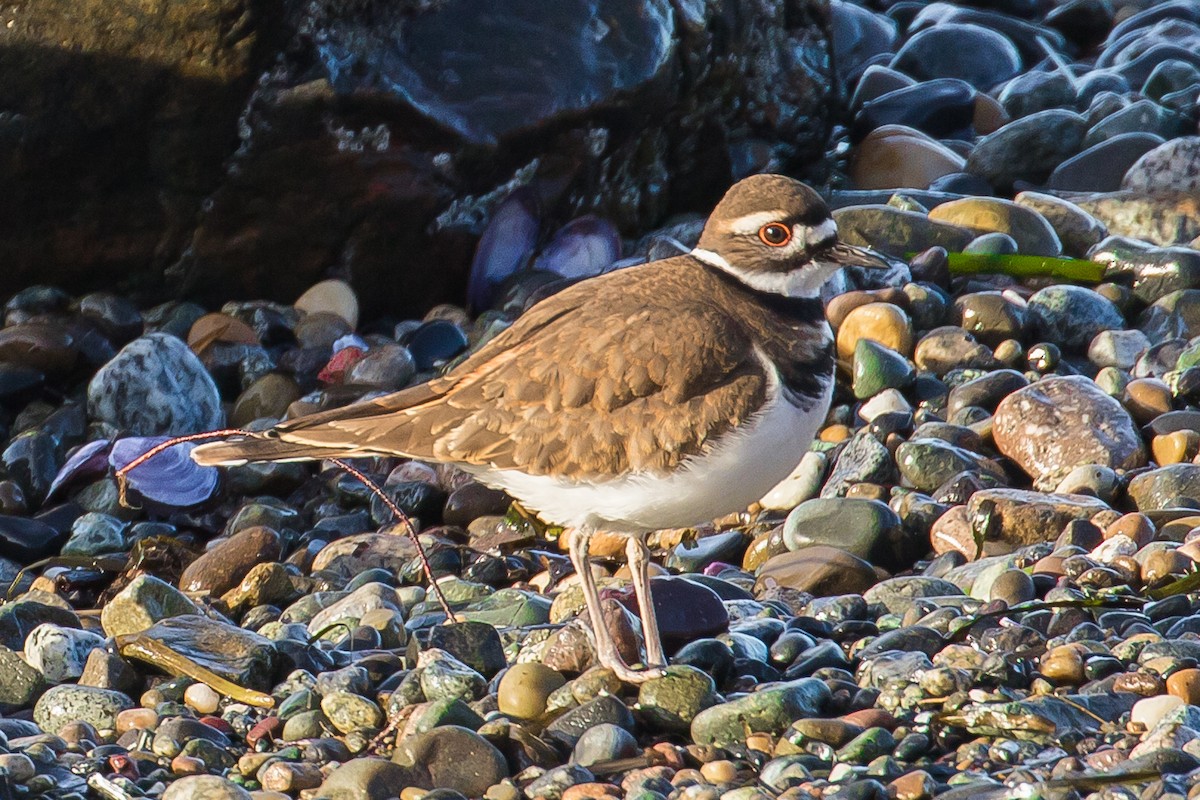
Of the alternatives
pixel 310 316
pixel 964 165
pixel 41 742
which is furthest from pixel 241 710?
pixel 964 165

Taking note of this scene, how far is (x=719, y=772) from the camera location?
4137mm

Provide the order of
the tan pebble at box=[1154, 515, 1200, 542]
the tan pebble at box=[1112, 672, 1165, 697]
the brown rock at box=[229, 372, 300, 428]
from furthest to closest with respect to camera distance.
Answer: the brown rock at box=[229, 372, 300, 428] < the tan pebble at box=[1154, 515, 1200, 542] < the tan pebble at box=[1112, 672, 1165, 697]

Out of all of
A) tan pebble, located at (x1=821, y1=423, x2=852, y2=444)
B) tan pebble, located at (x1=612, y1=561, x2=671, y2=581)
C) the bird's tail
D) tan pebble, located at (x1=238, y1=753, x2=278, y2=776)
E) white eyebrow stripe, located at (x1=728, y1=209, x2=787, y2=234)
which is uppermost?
white eyebrow stripe, located at (x1=728, y1=209, x2=787, y2=234)

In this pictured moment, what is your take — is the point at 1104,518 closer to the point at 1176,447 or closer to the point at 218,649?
the point at 1176,447

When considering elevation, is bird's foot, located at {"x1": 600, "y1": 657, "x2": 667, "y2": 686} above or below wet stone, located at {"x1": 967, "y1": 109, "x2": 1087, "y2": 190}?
below

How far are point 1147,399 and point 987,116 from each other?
5123mm

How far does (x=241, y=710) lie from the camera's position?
4777 millimetres

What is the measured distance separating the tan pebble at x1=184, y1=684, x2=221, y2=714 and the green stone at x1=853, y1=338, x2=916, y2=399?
11.2 ft

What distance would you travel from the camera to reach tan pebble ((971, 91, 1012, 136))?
11195 mm

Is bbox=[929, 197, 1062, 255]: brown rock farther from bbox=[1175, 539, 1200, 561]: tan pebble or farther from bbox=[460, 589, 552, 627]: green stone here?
bbox=[460, 589, 552, 627]: green stone

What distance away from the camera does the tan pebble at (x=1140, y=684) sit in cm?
429

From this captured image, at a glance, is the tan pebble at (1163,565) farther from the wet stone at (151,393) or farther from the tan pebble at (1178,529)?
the wet stone at (151,393)

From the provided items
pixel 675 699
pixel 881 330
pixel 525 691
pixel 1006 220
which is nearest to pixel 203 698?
pixel 525 691

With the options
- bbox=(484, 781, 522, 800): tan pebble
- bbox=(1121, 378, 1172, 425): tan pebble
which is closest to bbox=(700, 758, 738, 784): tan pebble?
bbox=(484, 781, 522, 800): tan pebble
